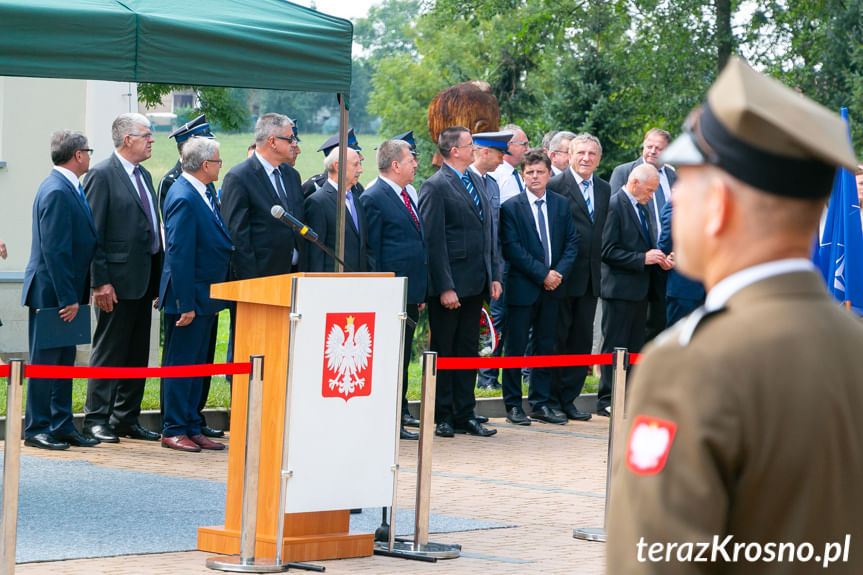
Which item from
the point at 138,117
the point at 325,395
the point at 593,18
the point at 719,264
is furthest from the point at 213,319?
the point at 593,18

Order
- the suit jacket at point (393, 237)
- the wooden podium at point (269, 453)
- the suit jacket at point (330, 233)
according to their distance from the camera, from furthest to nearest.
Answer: the suit jacket at point (393, 237)
the suit jacket at point (330, 233)
the wooden podium at point (269, 453)

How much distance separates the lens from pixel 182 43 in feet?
24.3

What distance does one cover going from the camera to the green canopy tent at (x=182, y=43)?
694cm

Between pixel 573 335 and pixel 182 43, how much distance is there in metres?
5.87

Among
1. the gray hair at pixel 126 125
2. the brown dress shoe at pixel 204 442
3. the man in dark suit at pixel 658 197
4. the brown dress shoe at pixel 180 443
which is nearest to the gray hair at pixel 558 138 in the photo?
the man in dark suit at pixel 658 197

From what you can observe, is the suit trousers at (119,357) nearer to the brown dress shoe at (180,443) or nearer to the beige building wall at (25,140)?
the brown dress shoe at (180,443)

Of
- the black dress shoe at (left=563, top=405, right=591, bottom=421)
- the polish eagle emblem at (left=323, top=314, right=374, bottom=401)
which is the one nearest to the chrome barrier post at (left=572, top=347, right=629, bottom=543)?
the polish eagle emblem at (left=323, top=314, right=374, bottom=401)

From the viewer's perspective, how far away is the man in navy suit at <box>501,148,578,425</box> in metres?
11.6

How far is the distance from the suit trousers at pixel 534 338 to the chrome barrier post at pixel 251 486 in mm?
5520

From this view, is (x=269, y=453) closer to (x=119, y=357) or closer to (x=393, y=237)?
(x=119, y=357)

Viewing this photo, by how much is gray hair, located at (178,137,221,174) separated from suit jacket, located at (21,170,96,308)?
2.65 ft

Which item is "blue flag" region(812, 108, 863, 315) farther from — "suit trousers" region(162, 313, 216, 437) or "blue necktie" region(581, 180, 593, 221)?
"suit trousers" region(162, 313, 216, 437)

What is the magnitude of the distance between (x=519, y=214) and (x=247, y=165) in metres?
2.57

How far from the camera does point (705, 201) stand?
2.03 metres
